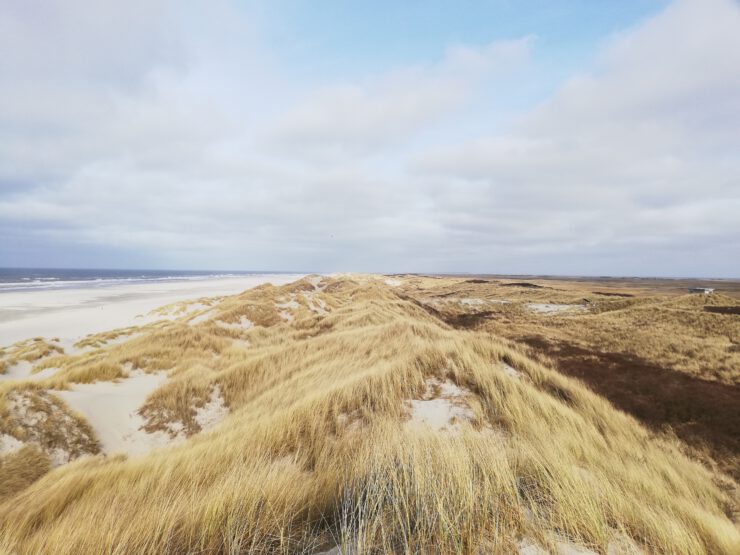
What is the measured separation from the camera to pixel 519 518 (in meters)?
2.10

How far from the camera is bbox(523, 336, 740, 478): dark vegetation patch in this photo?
5902 millimetres

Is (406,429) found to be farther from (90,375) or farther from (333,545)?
(90,375)

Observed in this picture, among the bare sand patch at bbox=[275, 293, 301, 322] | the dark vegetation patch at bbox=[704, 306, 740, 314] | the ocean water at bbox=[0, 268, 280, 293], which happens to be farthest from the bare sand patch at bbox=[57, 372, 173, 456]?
the ocean water at bbox=[0, 268, 280, 293]

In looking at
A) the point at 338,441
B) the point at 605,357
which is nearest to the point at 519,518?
the point at 338,441

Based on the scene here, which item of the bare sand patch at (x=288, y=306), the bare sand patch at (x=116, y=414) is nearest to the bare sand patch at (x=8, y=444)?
the bare sand patch at (x=116, y=414)

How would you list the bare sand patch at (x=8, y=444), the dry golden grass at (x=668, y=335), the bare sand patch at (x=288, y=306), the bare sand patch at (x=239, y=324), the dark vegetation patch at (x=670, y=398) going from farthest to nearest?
the bare sand patch at (x=288, y=306) → the bare sand patch at (x=239, y=324) → the dry golden grass at (x=668, y=335) → the dark vegetation patch at (x=670, y=398) → the bare sand patch at (x=8, y=444)

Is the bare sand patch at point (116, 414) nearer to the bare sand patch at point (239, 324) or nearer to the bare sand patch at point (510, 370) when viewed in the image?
the bare sand patch at point (239, 324)

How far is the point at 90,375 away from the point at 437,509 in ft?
29.5

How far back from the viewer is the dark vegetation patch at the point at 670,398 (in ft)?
19.4

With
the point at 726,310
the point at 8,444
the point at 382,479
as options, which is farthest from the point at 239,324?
the point at 726,310

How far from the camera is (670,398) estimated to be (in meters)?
7.79

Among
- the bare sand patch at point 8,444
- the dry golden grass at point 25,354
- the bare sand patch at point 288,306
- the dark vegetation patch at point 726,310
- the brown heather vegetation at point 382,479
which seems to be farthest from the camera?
the dark vegetation patch at point 726,310

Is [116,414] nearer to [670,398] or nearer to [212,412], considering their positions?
[212,412]

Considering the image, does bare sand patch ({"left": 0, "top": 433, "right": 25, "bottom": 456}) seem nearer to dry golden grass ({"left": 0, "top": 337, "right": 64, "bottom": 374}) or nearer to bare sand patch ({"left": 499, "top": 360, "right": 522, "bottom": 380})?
dry golden grass ({"left": 0, "top": 337, "right": 64, "bottom": 374})
